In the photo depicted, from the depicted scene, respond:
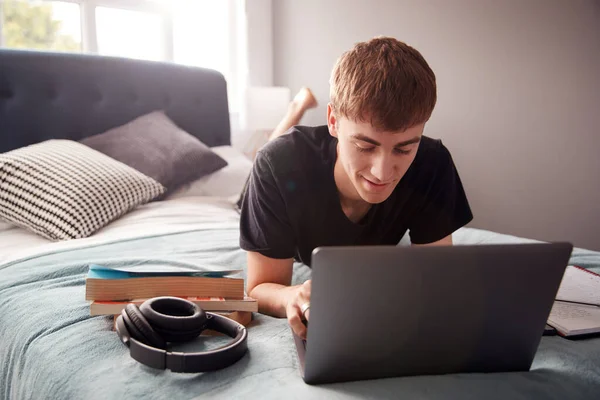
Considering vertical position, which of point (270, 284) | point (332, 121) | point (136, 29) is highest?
point (136, 29)

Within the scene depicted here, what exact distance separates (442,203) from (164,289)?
0.71 m

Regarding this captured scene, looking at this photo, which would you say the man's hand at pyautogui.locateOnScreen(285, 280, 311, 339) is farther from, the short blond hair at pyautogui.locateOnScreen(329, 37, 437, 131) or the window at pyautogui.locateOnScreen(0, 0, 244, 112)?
the window at pyautogui.locateOnScreen(0, 0, 244, 112)

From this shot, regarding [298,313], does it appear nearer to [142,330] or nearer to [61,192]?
[142,330]

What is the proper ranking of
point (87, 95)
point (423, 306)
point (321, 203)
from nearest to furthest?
point (423, 306) < point (321, 203) < point (87, 95)

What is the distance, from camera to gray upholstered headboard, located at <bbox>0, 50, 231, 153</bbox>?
85.0 inches

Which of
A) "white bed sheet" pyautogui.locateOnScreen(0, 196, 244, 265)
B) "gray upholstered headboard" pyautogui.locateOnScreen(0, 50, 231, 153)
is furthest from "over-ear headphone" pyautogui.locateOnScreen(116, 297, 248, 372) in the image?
"gray upholstered headboard" pyautogui.locateOnScreen(0, 50, 231, 153)

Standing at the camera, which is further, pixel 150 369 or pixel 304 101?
pixel 304 101

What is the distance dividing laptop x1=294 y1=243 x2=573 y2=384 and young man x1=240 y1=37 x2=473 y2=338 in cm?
13

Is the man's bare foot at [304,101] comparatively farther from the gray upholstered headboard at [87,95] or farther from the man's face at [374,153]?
the man's face at [374,153]

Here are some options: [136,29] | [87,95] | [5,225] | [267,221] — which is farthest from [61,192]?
[136,29]

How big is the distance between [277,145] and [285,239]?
228 millimetres

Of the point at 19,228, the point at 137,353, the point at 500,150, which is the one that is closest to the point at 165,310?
the point at 137,353

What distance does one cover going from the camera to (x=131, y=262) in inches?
53.7

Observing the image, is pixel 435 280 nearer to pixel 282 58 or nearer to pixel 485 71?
pixel 485 71
